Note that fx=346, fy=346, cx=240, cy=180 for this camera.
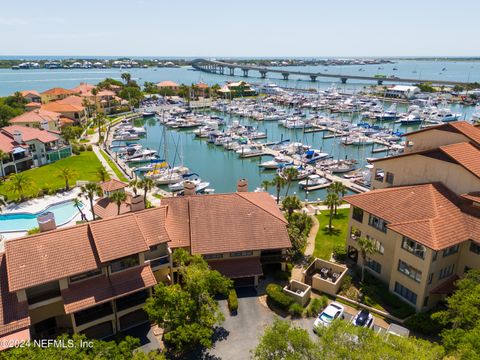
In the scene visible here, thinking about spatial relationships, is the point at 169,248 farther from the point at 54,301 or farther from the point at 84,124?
the point at 84,124

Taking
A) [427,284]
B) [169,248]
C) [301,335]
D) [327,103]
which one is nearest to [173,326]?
[169,248]

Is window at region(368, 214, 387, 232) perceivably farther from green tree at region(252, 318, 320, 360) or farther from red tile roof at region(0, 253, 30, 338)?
red tile roof at region(0, 253, 30, 338)

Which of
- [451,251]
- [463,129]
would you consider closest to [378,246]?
[451,251]

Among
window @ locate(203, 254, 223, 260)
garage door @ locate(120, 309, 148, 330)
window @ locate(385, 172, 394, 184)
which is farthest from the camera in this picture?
window @ locate(385, 172, 394, 184)

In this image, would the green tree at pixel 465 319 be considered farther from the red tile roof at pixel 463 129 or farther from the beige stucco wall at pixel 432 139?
the red tile roof at pixel 463 129

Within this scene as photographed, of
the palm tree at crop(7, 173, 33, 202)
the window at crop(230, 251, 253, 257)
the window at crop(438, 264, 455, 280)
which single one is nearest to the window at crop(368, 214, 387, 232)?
the window at crop(438, 264, 455, 280)

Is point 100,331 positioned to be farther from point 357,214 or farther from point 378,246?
point 357,214

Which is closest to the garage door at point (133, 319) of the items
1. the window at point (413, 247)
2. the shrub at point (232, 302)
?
the shrub at point (232, 302)
